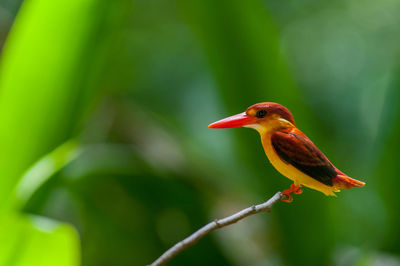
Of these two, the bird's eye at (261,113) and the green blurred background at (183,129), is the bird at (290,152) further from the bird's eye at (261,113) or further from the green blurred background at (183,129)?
the green blurred background at (183,129)

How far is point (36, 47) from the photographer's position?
88 cm

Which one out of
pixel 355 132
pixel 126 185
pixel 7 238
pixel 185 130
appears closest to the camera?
pixel 7 238

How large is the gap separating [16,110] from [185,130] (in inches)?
46.2

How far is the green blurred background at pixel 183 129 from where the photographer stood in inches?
33.9

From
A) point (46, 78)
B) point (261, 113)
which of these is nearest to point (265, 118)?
point (261, 113)

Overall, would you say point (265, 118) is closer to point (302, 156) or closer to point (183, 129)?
point (302, 156)

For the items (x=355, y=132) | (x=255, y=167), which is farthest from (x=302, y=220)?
(x=355, y=132)

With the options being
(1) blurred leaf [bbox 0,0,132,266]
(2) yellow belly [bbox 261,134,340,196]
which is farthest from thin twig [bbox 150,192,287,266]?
(1) blurred leaf [bbox 0,0,132,266]

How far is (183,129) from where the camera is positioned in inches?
80.7

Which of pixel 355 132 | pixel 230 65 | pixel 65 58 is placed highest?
pixel 65 58

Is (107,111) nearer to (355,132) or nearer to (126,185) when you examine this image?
(126,185)

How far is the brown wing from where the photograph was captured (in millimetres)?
296

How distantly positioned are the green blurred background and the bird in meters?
0.23

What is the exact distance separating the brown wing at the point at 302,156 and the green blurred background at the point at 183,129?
0.24 meters
